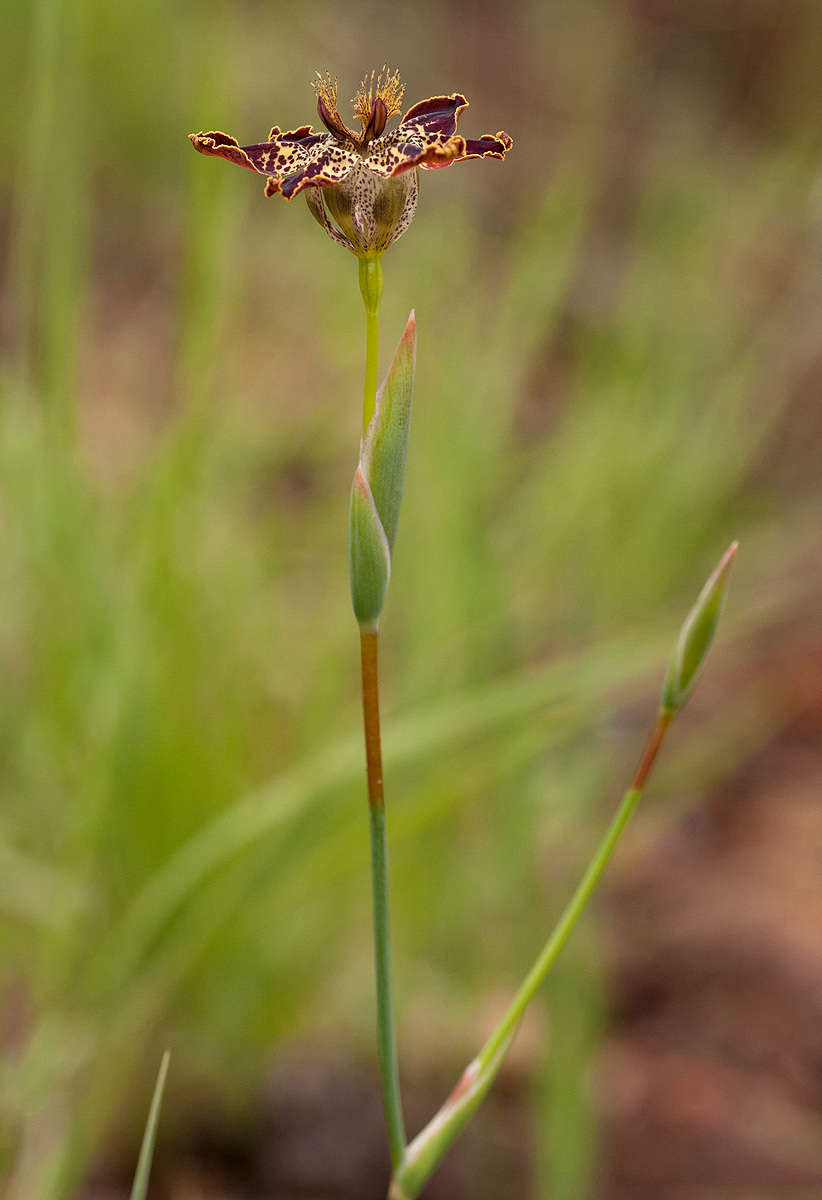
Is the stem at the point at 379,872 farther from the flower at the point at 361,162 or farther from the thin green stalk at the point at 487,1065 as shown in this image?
the flower at the point at 361,162

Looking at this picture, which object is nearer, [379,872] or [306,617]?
[379,872]

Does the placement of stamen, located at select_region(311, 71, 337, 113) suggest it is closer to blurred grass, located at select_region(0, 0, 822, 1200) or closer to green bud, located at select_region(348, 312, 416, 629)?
green bud, located at select_region(348, 312, 416, 629)

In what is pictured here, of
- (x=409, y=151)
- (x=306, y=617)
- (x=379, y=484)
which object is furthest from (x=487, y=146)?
(x=306, y=617)

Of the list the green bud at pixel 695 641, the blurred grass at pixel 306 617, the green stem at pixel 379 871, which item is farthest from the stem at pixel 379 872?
the blurred grass at pixel 306 617

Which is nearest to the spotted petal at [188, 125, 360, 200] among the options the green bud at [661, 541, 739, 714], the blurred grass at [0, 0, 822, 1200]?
the green bud at [661, 541, 739, 714]

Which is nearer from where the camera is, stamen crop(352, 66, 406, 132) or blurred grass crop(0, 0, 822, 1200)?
stamen crop(352, 66, 406, 132)

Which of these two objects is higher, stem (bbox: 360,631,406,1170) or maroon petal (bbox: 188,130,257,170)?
maroon petal (bbox: 188,130,257,170)

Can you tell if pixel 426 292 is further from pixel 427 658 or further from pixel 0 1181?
pixel 0 1181

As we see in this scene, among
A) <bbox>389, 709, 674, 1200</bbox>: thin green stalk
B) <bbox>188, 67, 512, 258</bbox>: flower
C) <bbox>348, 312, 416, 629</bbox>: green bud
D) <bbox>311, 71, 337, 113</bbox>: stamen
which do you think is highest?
<bbox>311, 71, 337, 113</bbox>: stamen

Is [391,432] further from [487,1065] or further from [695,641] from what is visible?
[487,1065]

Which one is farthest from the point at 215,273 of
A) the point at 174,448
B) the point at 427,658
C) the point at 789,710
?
the point at 789,710
